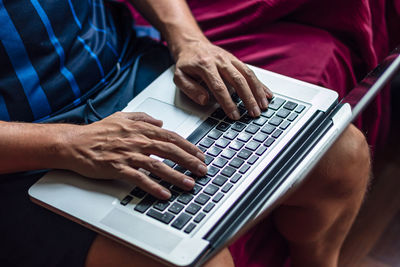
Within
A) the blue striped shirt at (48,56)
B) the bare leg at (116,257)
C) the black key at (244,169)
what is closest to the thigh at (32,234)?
the bare leg at (116,257)

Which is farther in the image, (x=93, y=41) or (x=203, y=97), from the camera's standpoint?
(x=93, y=41)

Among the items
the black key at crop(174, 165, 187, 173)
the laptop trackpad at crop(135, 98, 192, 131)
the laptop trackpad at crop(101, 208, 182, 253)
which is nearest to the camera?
the laptop trackpad at crop(101, 208, 182, 253)

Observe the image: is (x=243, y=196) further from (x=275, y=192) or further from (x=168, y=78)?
(x=168, y=78)

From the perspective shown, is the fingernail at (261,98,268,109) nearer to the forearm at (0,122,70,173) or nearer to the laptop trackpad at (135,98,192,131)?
the laptop trackpad at (135,98,192,131)

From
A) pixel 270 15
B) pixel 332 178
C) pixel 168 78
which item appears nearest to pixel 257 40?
pixel 270 15

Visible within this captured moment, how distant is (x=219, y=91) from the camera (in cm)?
83

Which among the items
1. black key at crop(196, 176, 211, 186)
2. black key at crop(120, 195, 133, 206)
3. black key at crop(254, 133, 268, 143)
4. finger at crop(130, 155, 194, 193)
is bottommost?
black key at crop(254, 133, 268, 143)

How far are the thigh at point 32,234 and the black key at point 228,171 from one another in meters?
0.21

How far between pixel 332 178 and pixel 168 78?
1.10 feet

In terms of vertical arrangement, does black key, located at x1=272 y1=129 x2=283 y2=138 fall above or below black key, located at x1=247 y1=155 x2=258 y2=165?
below

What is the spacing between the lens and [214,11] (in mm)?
1135

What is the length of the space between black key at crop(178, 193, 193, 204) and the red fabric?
0.33m

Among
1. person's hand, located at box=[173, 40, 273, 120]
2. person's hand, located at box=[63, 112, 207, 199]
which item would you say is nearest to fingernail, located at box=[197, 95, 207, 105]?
person's hand, located at box=[173, 40, 273, 120]

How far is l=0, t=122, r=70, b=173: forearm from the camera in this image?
28.5 inches
